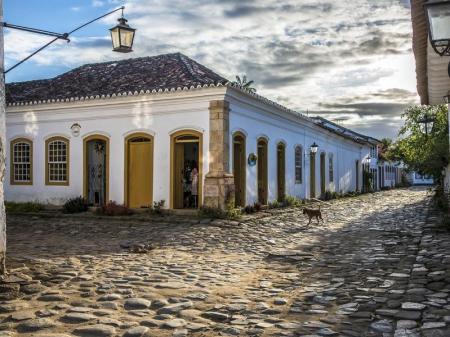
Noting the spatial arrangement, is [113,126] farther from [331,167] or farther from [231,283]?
[331,167]

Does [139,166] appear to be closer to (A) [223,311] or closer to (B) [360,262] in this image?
(B) [360,262]

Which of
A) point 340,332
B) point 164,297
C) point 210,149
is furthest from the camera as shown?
point 210,149

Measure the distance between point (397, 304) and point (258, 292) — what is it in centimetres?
165

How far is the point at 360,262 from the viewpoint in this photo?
7770 millimetres

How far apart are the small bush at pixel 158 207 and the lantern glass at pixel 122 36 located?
18.5 ft

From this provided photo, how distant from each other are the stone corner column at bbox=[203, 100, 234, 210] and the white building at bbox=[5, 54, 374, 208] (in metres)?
0.03

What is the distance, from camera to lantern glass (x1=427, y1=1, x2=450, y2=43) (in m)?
4.32

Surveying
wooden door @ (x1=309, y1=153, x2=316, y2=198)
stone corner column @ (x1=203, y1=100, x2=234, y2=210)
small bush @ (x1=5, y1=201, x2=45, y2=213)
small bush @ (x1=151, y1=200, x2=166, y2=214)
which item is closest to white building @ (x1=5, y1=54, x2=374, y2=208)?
stone corner column @ (x1=203, y1=100, x2=234, y2=210)

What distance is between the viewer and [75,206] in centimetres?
1575

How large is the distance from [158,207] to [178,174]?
4.18ft

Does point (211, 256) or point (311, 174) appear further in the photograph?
point (311, 174)

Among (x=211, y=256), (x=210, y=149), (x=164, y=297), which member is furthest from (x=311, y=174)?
(x=164, y=297)

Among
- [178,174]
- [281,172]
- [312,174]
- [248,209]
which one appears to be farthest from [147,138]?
[312,174]

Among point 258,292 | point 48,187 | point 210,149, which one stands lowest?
point 258,292
